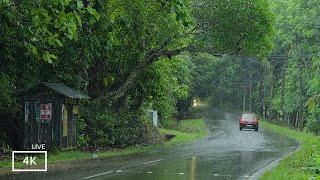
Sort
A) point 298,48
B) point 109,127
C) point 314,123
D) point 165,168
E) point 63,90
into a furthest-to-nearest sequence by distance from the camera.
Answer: point 298,48
point 314,123
point 109,127
point 63,90
point 165,168

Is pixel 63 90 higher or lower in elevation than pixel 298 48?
lower

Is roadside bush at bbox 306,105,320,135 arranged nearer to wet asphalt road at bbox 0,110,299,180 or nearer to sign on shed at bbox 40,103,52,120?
wet asphalt road at bbox 0,110,299,180

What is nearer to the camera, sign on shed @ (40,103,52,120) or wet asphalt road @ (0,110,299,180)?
wet asphalt road @ (0,110,299,180)

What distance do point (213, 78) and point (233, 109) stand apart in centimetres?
1601

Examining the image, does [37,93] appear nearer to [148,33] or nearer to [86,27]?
[86,27]

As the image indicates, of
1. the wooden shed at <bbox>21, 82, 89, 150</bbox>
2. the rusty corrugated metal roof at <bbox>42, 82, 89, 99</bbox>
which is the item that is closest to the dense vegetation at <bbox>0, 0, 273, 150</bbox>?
the wooden shed at <bbox>21, 82, 89, 150</bbox>

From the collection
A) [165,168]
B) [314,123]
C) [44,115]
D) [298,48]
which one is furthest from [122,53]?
[298,48]

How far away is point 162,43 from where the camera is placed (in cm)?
2553

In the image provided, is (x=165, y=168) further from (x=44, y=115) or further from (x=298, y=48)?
(x=298, y=48)

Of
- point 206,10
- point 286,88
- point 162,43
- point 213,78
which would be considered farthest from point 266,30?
point 213,78

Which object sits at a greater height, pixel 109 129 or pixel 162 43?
pixel 162 43

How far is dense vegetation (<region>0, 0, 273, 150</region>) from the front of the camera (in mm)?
20031

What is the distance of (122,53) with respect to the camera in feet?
86.7

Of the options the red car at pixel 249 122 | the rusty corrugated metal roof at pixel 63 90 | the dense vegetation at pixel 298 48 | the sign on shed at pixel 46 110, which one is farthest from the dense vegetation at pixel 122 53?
the red car at pixel 249 122
